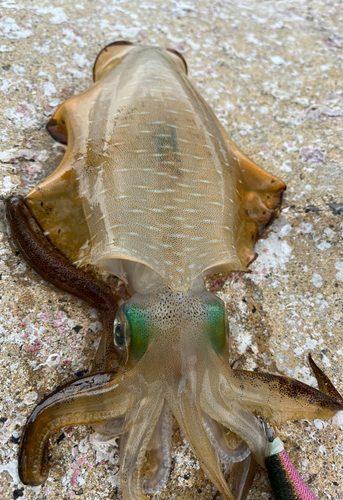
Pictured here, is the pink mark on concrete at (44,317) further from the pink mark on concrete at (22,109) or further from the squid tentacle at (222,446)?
the pink mark on concrete at (22,109)

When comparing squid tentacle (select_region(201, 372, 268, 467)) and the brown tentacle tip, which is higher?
squid tentacle (select_region(201, 372, 268, 467))

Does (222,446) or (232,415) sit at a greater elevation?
(232,415)

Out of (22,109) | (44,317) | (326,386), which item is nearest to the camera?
(326,386)

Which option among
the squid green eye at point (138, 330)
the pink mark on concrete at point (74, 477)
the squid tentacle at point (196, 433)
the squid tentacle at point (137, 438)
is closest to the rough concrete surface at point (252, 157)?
the pink mark on concrete at point (74, 477)

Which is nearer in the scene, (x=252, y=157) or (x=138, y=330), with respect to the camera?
(x=138, y=330)

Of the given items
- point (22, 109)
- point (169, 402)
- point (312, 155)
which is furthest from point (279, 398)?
point (22, 109)

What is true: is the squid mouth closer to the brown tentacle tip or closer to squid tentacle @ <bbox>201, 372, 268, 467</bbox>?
squid tentacle @ <bbox>201, 372, 268, 467</bbox>

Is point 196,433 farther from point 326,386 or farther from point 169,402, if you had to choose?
point 326,386

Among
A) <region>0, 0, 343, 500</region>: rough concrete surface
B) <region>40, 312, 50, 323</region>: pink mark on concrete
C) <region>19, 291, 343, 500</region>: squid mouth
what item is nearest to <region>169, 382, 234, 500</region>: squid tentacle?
<region>19, 291, 343, 500</region>: squid mouth
